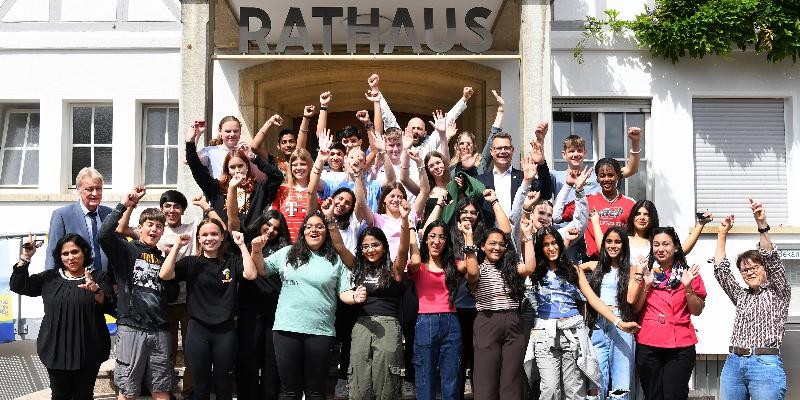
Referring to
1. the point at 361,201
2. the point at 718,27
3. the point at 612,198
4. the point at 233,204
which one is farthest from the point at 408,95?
the point at 233,204

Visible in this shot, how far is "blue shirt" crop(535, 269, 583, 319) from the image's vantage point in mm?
6449

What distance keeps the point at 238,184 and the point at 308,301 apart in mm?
1155

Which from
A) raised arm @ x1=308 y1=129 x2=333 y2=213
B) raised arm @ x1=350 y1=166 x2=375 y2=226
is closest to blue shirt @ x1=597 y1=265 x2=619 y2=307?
raised arm @ x1=350 y1=166 x2=375 y2=226

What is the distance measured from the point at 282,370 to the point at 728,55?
7.03m

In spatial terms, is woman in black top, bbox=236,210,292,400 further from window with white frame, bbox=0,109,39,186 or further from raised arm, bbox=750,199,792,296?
window with white frame, bbox=0,109,39,186

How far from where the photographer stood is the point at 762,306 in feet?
21.1

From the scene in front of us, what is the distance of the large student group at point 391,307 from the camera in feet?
20.6

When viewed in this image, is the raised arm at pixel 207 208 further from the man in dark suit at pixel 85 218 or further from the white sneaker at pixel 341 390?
the white sneaker at pixel 341 390

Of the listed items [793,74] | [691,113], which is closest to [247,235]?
[691,113]

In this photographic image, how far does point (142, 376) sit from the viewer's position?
20.9ft

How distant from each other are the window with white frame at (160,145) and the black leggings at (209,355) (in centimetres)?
568

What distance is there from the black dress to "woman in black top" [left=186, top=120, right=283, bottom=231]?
1.13 metres

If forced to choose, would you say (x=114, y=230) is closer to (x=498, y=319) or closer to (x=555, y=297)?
(x=498, y=319)

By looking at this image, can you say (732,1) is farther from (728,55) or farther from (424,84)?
(424,84)
